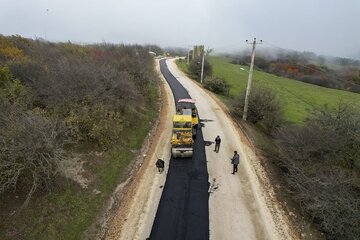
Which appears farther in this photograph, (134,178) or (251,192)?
(134,178)

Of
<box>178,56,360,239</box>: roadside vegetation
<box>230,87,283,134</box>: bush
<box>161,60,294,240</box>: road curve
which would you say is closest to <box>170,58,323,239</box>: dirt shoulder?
<box>161,60,294,240</box>: road curve

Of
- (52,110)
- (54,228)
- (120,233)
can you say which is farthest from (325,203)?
(52,110)

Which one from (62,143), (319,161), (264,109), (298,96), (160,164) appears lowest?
(298,96)

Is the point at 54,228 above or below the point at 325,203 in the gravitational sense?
below

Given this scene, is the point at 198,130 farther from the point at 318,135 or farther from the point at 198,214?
the point at 198,214

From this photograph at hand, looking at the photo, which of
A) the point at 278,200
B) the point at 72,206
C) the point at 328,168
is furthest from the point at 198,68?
the point at 72,206

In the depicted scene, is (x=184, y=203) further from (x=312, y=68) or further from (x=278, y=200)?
(x=312, y=68)

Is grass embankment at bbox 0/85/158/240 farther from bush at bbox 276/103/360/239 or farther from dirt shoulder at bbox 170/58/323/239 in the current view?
bush at bbox 276/103/360/239
